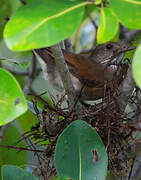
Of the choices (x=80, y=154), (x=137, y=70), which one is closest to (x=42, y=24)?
(x=137, y=70)

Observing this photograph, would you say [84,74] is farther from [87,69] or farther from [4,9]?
[4,9]

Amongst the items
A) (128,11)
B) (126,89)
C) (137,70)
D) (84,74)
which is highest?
(128,11)

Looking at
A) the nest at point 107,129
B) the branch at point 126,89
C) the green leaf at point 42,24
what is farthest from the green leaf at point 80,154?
the green leaf at point 42,24

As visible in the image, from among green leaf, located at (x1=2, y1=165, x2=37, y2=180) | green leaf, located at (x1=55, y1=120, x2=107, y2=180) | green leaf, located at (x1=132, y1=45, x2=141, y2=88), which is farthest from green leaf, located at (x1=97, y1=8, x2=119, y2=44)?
green leaf, located at (x1=2, y1=165, x2=37, y2=180)

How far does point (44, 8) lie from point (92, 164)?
0.71 m

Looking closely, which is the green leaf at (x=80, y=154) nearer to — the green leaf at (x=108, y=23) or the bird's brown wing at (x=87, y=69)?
the green leaf at (x=108, y=23)

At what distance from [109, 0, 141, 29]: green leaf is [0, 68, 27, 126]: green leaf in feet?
1.28

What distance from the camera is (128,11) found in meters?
1.11

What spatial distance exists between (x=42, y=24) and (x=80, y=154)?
63cm

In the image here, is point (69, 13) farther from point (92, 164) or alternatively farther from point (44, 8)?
point (92, 164)

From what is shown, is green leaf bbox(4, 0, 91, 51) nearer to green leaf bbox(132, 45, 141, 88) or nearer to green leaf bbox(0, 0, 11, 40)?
green leaf bbox(132, 45, 141, 88)

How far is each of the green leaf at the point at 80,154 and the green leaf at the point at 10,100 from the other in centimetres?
39

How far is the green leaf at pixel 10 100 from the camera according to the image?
1046 mm

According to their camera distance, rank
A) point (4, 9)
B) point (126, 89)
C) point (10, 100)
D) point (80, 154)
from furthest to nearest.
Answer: point (4, 9) → point (126, 89) → point (80, 154) → point (10, 100)
